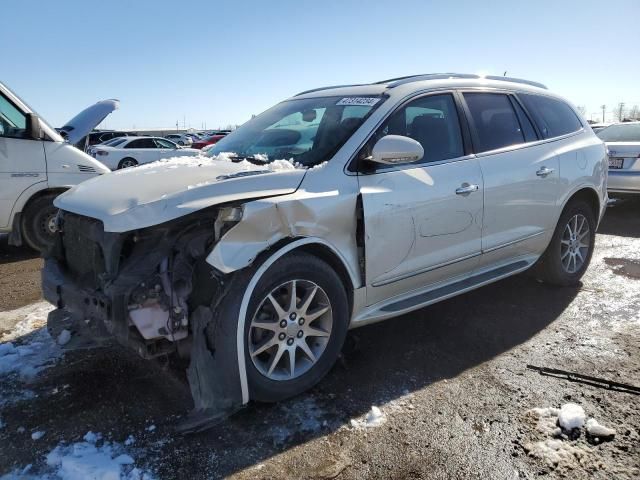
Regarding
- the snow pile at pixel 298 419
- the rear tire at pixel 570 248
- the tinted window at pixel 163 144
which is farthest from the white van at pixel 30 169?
the tinted window at pixel 163 144

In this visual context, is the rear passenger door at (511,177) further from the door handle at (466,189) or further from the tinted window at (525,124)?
the door handle at (466,189)

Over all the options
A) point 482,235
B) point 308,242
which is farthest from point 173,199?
point 482,235

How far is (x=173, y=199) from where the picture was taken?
107 inches

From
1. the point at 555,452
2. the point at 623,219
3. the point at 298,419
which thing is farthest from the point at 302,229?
the point at 623,219

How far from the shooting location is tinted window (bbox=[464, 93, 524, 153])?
13.4 feet

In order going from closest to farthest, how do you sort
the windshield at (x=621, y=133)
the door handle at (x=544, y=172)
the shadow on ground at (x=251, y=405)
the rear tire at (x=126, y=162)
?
the shadow on ground at (x=251, y=405) < the door handle at (x=544, y=172) < the windshield at (x=621, y=133) < the rear tire at (x=126, y=162)

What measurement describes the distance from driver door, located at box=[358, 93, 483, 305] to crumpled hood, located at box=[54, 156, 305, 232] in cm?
61

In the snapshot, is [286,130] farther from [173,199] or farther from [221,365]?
[221,365]

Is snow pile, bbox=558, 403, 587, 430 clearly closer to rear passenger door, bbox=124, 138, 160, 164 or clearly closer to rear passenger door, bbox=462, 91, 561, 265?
rear passenger door, bbox=462, 91, 561, 265

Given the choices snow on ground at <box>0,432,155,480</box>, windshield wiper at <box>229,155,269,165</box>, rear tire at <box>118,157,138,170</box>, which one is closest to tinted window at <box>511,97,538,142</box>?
windshield wiper at <box>229,155,269,165</box>

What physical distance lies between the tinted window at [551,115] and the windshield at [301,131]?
6.17 ft

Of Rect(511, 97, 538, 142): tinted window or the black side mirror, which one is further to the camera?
the black side mirror

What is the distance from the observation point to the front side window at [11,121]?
6.11 metres

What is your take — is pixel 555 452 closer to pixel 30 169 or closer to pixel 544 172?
pixel 544 172
